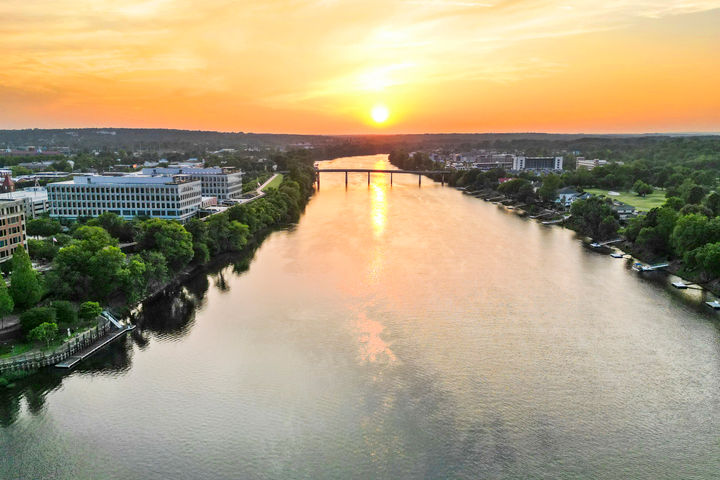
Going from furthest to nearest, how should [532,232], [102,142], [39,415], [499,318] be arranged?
[102,142], [532,232], [499,318], [39,415]

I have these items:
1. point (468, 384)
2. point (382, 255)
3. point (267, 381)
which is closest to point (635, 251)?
point (382, 255)

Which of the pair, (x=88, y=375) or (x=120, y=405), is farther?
(x=88, y=375)

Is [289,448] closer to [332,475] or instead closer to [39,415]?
[332,475]

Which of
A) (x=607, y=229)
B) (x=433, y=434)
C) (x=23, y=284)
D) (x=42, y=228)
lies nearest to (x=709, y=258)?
(x=607, y=229)

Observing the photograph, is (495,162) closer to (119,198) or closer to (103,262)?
(119,198)

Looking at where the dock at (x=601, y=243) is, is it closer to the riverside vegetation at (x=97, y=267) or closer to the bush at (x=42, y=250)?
the riverside vegetation at (x=97, y=267)

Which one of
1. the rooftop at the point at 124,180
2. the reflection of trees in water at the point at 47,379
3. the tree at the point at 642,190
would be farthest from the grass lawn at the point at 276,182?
the reflection of trees in water at the point at 47,379
